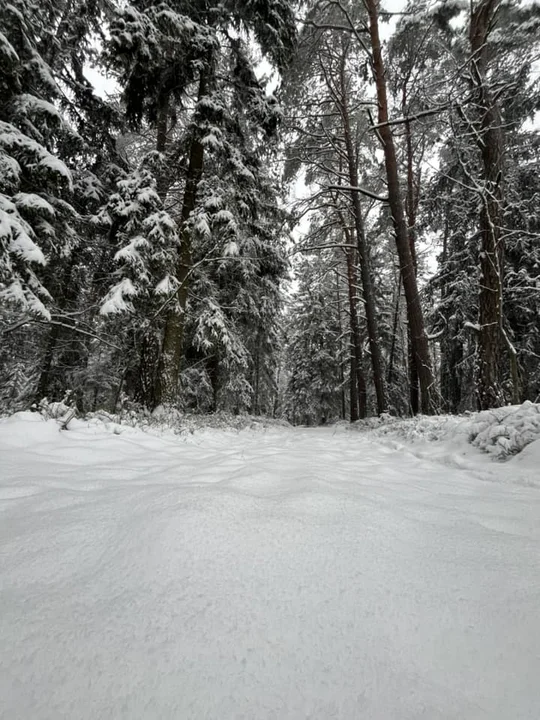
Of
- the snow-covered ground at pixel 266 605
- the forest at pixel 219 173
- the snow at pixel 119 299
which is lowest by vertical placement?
the snow-covered ground at pixel 266 605

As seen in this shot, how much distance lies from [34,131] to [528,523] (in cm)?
756

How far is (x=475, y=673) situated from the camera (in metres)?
0.58

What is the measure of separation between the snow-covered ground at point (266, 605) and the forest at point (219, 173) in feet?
10.6

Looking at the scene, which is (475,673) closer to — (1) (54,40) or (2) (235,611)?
(2) (235,611)

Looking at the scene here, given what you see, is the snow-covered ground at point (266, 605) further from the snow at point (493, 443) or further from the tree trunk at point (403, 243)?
the tree trunk at point (403, 243)

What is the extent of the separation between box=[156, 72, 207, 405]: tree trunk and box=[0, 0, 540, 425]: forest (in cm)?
3

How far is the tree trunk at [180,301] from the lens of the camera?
19.0ft

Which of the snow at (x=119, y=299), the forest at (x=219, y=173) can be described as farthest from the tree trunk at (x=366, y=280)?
the snow at (x=119, y=299)

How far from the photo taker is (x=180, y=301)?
19.8ft

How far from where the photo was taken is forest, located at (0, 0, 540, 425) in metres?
4.66

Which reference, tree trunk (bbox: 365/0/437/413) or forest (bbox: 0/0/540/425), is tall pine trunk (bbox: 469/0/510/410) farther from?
tree trunk (bbox: 365/0/437/413)

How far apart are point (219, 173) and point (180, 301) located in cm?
289

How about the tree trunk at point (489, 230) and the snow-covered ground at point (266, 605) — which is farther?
the tree trunk at point (489, 230)

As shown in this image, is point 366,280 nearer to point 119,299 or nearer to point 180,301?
point 180,301
